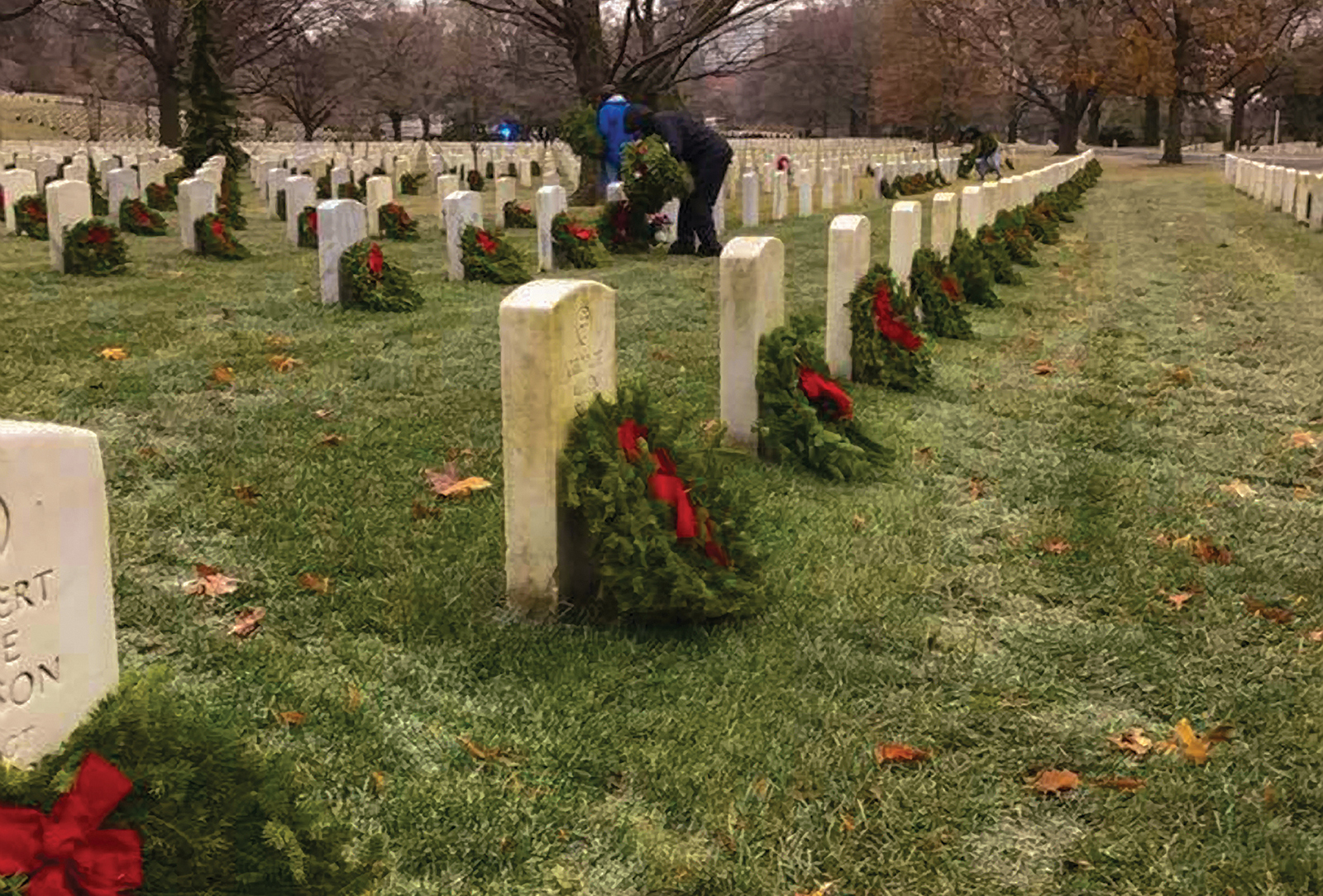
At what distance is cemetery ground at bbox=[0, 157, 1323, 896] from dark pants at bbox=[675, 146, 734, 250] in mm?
6596

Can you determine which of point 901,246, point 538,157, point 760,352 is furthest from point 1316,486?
point 538,157

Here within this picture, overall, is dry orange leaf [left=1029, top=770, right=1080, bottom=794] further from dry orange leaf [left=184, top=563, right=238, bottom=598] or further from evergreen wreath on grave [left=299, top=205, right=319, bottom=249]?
evergreen wreath on grave [left=299, top=205, right=319, bottom=249]

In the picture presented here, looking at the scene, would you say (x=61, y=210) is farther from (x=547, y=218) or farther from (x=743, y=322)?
(x=743, y=322)

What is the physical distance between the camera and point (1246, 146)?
64375 millimetres

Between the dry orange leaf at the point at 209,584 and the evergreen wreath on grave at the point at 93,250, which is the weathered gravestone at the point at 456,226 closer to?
the evergreen wreath on grave at the point at 93,250

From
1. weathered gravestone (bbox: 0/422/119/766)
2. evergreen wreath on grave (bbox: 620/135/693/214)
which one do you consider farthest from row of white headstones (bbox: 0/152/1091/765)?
evergreen wreath on grave (bbox: 620/135/693/214)

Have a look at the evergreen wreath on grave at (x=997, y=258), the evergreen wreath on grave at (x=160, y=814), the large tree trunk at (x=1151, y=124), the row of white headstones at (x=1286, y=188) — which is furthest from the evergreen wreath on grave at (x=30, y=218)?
the large tree trunk at (x=1151, y=124)

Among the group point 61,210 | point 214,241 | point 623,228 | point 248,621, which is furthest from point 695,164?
point 248,621

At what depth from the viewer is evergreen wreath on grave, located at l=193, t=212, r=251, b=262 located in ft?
46.2

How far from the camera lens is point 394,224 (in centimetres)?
1667

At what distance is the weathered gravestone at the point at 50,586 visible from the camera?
215cm

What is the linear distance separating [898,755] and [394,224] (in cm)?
1413

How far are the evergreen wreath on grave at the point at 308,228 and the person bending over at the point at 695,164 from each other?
3913 millimetres

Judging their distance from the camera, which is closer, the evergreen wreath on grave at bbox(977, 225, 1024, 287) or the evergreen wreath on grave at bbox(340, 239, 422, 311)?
the evergreen wreath on grave at bbox(340, 239, 422, 311)
